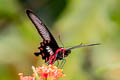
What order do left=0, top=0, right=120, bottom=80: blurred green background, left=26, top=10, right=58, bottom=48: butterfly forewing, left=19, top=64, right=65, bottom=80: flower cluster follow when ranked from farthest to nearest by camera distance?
left=0, top=0, right=120, bottom=80: blurred green background
left=26, top=10, right=58, bottom=48: butterfly forewing
left=19, top=64, right=65, bottom=80: flower cluster

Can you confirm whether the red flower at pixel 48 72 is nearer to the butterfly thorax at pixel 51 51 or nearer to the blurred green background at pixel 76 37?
the butterfly thorax at pixel 51 51

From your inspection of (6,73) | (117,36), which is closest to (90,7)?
(117,36)

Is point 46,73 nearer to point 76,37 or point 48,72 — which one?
point 48,72

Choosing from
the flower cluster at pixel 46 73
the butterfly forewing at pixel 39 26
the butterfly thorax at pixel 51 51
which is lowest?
the flower cluster at pixel 46 73

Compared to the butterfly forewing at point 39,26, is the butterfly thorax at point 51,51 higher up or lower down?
lower down

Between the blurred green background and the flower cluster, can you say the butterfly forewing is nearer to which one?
the flower cluster

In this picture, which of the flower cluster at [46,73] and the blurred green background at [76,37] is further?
the blurred green background at [76,37]

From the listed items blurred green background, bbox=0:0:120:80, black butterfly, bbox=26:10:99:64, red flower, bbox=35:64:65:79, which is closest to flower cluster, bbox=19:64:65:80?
red flower, bbox=35:64:65:79

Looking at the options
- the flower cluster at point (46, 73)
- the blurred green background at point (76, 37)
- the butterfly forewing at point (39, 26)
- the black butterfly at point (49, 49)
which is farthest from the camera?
the blurred green background at point (76, 37)

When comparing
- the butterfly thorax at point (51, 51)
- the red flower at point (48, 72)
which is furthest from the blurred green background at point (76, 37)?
the red flower at point (48, 72)
